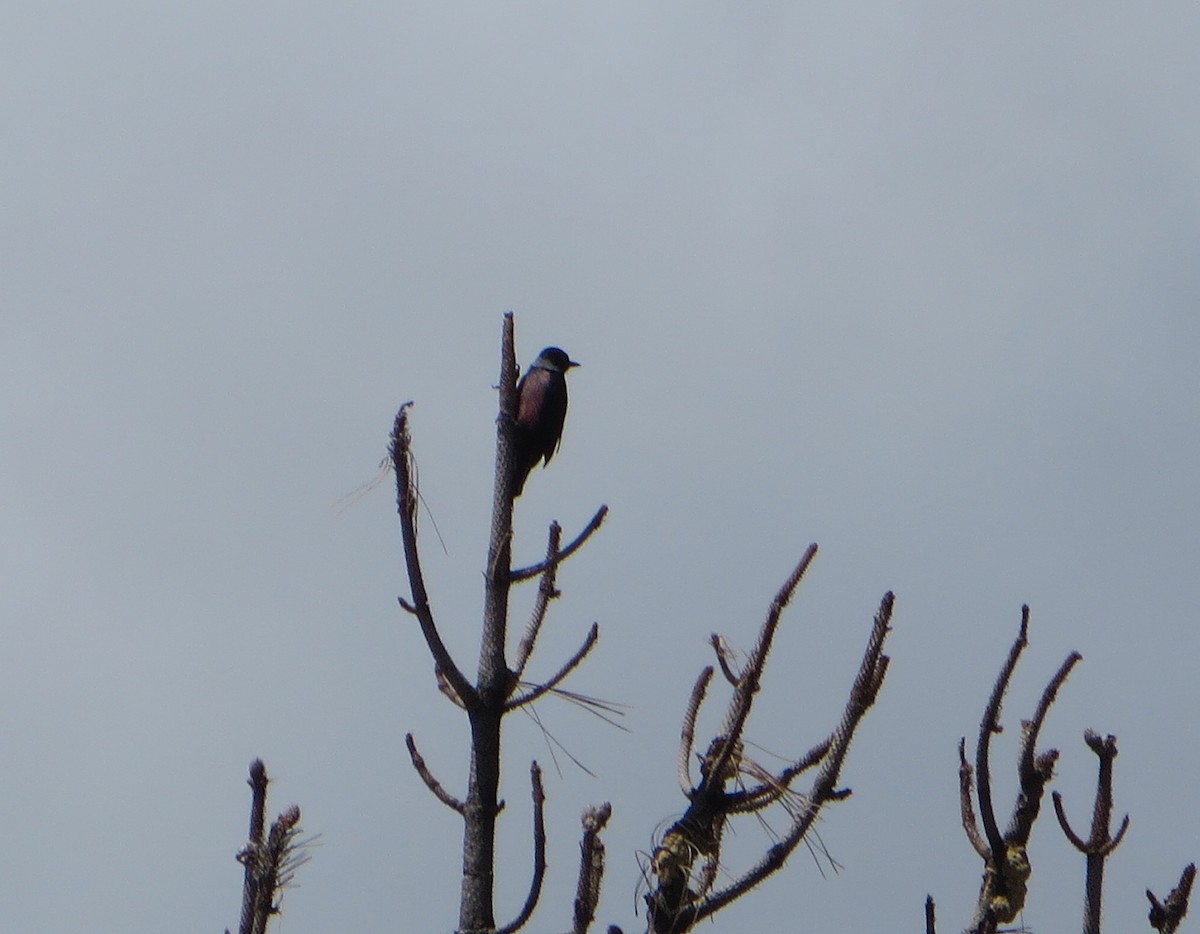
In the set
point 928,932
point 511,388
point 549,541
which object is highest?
point 511,388

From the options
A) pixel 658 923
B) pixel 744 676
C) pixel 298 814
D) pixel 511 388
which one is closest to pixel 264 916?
pixel 298 814

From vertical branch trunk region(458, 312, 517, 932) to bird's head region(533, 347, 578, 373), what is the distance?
6.41m

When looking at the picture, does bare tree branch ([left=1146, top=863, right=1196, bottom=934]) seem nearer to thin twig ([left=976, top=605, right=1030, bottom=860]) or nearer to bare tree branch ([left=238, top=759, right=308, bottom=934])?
thin twig ([left=976, top=605, right=1030, bottom=860])

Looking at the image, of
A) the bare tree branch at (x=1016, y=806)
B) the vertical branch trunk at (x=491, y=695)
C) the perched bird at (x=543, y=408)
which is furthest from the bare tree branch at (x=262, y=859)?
the perched bird at (x=543, y=408)

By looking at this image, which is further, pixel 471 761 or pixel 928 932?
pixel 471 761

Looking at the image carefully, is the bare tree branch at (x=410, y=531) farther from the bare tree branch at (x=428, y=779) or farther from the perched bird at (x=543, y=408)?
the perched bird at (x=543, y=408)

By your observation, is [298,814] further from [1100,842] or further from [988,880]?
[1100,842]

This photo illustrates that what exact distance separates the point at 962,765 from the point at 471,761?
1128mm

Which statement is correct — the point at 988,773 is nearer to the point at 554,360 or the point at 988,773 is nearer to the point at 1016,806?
the point at 1016,806

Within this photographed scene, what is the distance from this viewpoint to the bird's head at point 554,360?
10328 mm

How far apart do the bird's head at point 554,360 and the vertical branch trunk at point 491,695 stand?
6415mm

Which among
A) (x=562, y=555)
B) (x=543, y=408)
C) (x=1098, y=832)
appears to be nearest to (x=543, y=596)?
(x=562, y=555)

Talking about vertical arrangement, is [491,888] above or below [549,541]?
below

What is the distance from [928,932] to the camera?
119 inches
